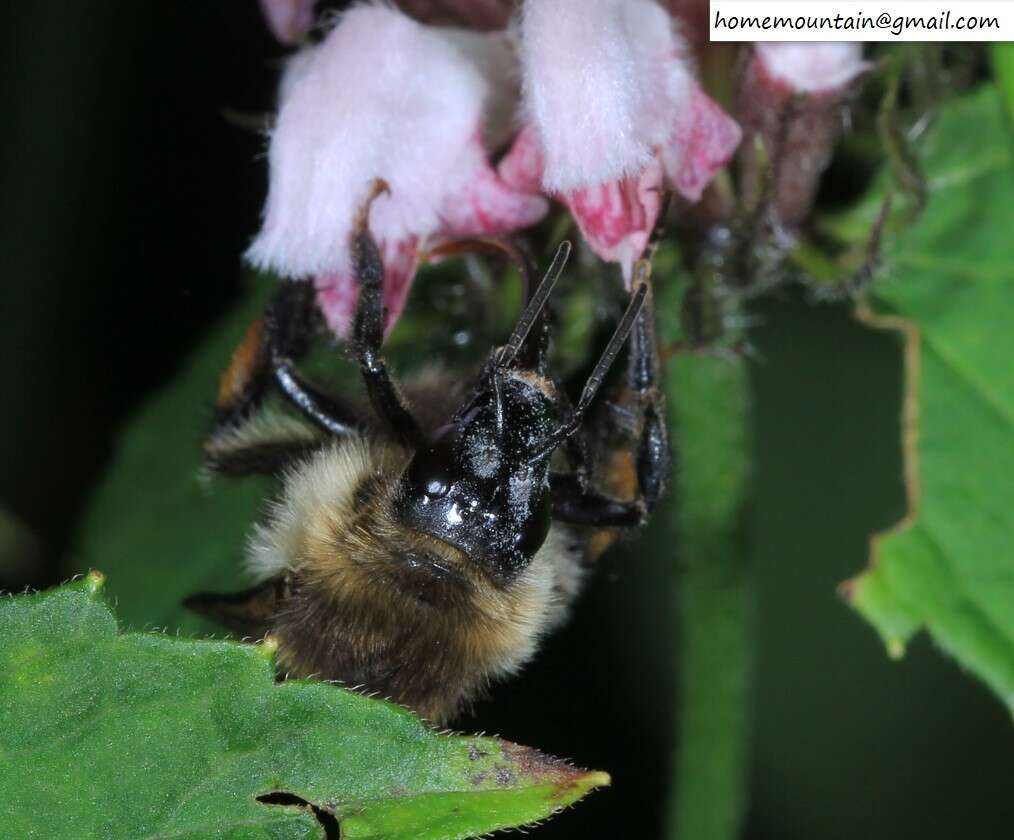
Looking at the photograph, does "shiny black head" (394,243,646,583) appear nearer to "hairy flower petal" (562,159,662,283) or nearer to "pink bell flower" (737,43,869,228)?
"hairy flower petal" (562,159,662,283)

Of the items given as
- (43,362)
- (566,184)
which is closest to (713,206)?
(566,184)

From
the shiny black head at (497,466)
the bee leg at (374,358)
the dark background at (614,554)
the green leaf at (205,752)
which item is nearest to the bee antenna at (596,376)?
the shiny black head at (497,466)

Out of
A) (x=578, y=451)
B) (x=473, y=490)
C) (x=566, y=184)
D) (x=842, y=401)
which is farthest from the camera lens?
(x=842, y=401)

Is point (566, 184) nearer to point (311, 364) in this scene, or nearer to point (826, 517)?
point (311, 364)

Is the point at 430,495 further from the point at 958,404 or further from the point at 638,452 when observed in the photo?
the point at 958,404

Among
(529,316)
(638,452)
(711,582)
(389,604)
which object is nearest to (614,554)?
(711,582)

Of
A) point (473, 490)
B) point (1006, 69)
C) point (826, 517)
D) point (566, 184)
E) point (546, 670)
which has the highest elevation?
point (1006, 69)

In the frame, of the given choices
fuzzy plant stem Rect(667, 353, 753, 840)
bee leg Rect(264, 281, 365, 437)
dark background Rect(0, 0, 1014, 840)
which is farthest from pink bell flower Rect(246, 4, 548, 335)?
dark background Rect(0, 0, 1014, 840)
